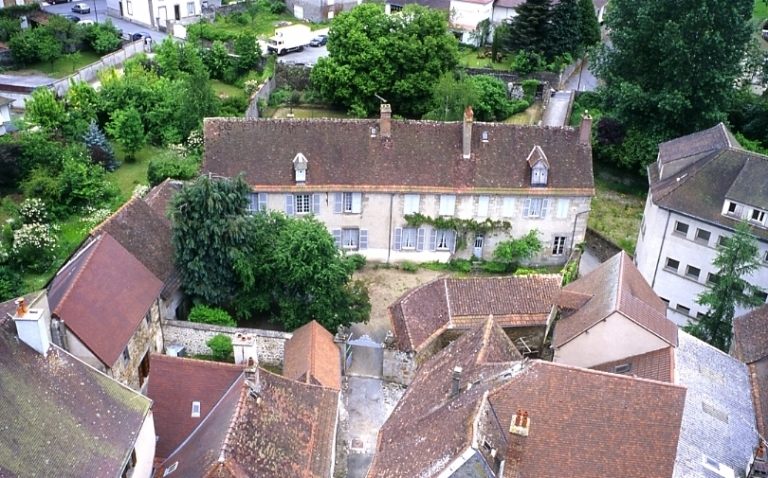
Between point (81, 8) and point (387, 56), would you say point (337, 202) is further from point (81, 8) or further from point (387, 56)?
point (81, 8)

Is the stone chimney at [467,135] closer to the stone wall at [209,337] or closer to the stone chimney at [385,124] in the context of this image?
the stone chimney at [385,124]

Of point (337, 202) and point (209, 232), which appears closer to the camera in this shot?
point (209, 232)

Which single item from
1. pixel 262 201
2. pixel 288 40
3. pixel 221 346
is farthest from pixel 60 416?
pixel 288 40

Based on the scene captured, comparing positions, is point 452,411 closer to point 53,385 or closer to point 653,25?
point 53,385

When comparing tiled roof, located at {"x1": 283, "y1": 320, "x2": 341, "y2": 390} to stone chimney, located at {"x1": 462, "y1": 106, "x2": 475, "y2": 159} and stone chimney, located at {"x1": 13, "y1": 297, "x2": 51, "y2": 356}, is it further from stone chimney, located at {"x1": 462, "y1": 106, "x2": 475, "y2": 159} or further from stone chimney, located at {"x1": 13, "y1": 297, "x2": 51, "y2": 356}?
stone chimney, located at {"x1": 462, "y1": 106, "x2": 475, "y2": 159}

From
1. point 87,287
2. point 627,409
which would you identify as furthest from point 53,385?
point 627,409

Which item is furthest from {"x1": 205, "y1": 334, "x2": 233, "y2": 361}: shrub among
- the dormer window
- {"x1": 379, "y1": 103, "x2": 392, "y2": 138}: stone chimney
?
{"x1": 379, "y1": 103, "x2": 392, "y2": 138}: stone chimney
